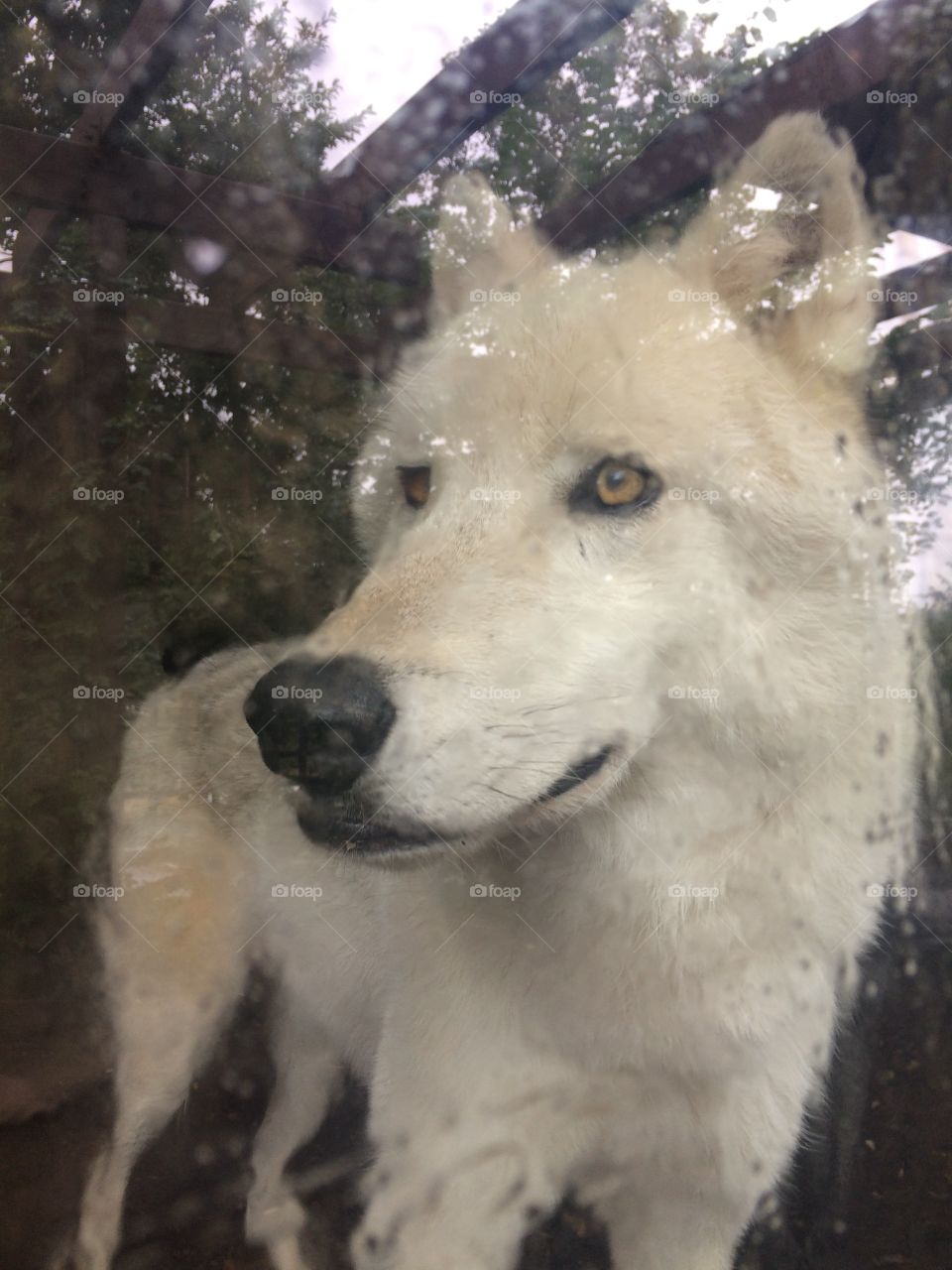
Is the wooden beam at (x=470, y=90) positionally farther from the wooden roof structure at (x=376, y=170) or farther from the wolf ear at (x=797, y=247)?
the wolf ear at (x=797, y=247)

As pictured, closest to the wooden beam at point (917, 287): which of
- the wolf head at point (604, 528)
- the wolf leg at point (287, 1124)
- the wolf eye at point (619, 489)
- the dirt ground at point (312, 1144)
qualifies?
the wolf head at point (604, 528)

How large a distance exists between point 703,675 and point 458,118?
0.99 meters

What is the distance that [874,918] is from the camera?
1532 mm

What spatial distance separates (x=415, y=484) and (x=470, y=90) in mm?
652

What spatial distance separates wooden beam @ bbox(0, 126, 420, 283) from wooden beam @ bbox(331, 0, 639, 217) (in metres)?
0.05

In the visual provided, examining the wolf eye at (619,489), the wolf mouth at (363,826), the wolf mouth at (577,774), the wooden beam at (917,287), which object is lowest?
the wolf mouth at (363,826)

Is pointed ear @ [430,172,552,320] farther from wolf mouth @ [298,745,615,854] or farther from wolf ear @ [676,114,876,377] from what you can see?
wolf mouth @ [298,745,615,854]

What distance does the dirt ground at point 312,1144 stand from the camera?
52.4 inches

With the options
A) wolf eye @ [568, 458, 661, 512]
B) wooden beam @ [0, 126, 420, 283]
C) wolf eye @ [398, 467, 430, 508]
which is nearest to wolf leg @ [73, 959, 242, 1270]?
wolf eye @ [398, 467, 430, 508]

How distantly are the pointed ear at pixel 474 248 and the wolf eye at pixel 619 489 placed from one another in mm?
432

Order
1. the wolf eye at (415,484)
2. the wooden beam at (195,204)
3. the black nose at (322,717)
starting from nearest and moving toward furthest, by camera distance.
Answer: the black nose at (322,717) → the wooden beam at (195,204) → the wolf eye at (415,484)

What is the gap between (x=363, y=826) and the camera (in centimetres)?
116

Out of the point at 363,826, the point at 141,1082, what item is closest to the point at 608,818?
the point at 363,826

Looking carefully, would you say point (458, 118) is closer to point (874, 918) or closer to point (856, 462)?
point (856, 462)
